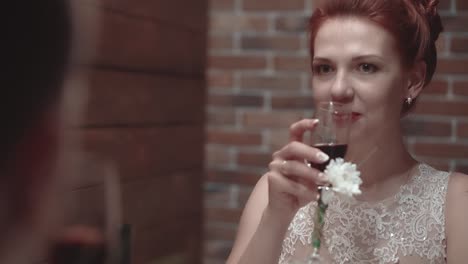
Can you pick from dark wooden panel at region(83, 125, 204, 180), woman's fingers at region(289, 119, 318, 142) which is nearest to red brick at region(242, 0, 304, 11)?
dark wooden panel at region(83, 125, 204, 180)

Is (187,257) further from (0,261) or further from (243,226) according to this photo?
(0,261)

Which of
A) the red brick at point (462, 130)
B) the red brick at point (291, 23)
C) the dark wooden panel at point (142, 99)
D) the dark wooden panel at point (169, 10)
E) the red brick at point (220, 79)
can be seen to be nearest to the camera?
the dark wooden panel at point (142, 99)

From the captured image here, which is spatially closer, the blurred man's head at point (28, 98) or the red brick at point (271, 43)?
the blurred man's head at point (28, 98)

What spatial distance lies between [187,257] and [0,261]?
80.5 inches

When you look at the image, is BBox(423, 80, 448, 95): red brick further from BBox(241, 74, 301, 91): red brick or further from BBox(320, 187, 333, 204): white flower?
BBox(320, 187, 333, 204): white flower

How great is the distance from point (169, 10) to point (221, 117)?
49cm

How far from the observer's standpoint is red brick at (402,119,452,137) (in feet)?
7.14

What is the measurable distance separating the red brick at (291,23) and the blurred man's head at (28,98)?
6.46 feet

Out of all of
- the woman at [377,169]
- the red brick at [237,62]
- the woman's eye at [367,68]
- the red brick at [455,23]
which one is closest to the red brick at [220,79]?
the red brick at [237,62]

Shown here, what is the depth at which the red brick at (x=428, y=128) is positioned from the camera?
218cm

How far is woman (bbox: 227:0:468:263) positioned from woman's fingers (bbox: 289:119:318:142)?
4.6 inches

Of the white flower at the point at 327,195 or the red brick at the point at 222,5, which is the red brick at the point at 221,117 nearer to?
the red brick at the point at 222,5

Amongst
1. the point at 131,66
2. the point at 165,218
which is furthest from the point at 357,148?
the point at 165,218

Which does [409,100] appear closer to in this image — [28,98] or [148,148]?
[148,148]
